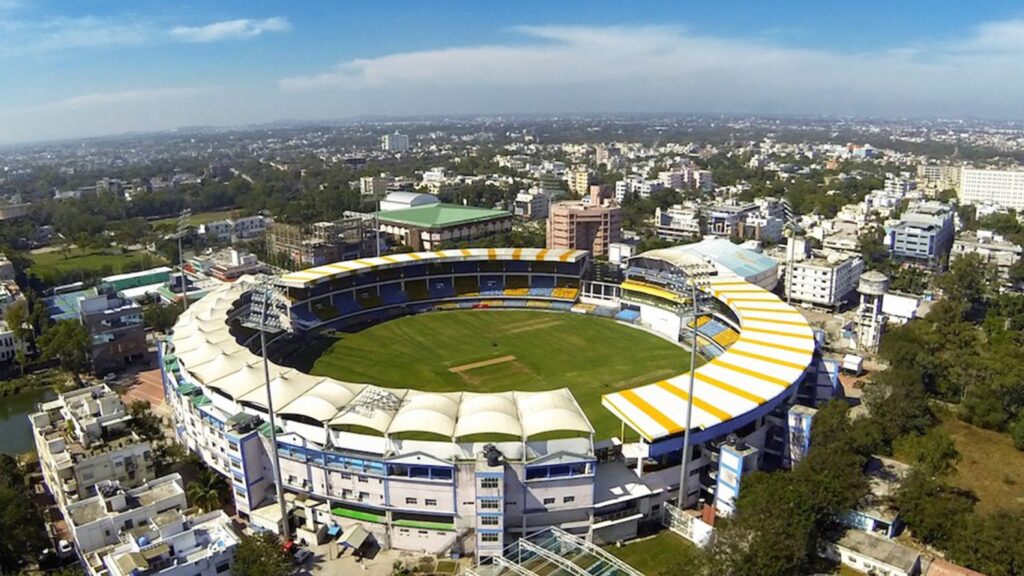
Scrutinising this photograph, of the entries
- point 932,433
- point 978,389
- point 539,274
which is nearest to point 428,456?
point 932,433

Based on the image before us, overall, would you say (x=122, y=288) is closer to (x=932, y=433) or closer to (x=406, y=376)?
(x=406, y=376)

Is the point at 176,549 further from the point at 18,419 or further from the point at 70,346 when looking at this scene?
the point at 70,346

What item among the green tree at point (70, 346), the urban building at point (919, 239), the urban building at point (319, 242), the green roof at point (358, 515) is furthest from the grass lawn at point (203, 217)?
the urban building at point (919, 239)

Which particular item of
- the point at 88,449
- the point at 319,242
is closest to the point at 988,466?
the point at 88,449

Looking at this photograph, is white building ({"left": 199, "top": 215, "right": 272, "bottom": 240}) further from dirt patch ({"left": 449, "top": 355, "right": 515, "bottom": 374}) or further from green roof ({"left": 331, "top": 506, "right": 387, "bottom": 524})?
green roof ({"left": 331, "top": 506, "right": 387, "bottom": 524})

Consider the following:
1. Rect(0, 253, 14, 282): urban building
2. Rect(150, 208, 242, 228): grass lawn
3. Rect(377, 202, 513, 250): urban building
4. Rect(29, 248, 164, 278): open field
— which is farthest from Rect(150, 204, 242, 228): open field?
Rect(0, 253, 14, 282): urban building

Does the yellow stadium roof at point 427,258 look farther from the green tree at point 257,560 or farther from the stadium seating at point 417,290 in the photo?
the green tree at point 257,560
